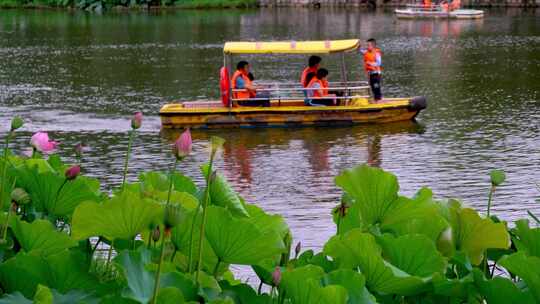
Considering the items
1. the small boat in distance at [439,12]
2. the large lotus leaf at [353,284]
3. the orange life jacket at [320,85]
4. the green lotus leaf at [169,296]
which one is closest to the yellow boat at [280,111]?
the orange life jacket at [320,85]

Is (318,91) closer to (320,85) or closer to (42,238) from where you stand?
(320,85)

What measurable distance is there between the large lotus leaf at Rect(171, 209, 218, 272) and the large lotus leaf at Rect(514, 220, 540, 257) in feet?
3.31

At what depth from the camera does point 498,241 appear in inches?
148

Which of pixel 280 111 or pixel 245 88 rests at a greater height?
pixel 245 88

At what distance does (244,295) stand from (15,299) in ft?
2.25

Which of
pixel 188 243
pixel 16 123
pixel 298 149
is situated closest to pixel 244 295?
pixel 188 243

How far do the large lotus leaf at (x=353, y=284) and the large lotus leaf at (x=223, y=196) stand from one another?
1.84 ft

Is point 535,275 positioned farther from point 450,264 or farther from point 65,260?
point 65,260

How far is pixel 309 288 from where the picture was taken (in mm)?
3055

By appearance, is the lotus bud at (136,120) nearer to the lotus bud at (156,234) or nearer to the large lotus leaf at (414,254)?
the lotus bud at (156,234)

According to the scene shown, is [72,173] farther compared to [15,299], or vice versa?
Answer: [72,173]

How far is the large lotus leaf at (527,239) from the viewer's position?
3.69 m

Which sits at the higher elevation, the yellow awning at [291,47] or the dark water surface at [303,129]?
the yellow awning at [291,47]

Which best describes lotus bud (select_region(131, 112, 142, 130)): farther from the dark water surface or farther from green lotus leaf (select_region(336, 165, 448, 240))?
the dark water surface
